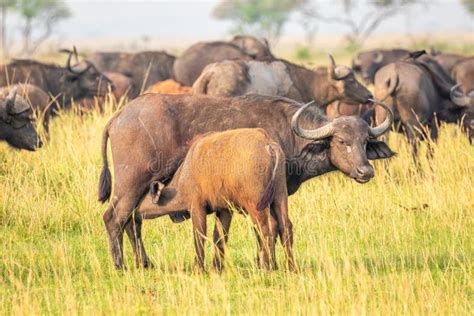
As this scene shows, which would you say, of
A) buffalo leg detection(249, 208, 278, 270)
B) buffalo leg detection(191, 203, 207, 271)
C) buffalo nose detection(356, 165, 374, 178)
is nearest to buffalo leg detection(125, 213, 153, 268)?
buffalo leg detection(191, 203, 207, 271)

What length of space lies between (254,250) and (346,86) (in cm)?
699

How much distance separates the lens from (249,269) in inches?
301

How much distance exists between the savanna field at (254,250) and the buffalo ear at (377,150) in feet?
2.41

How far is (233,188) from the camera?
7.51 metres

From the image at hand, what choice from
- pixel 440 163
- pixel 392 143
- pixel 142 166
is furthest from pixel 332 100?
pixel 142 166

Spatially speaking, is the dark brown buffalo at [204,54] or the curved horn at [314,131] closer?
the curved horn at [314,131]

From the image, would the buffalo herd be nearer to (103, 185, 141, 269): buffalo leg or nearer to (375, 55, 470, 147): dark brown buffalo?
(103, 185, 141, 269): buffalo leg

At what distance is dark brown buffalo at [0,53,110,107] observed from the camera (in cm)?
1800

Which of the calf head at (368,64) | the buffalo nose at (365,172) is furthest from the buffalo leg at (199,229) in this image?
the calf head at (368,64)

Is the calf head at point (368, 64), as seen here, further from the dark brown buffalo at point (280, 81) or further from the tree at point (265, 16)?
the tree at point (265, 16)

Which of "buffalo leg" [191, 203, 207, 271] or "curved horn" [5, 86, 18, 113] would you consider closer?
"buffalo leg" [191, 203, 207, 271]

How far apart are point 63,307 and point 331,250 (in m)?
2.84

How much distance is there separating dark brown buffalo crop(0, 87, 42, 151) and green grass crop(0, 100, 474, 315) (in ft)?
A: 0.79

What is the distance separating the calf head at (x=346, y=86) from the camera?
50.1ft
